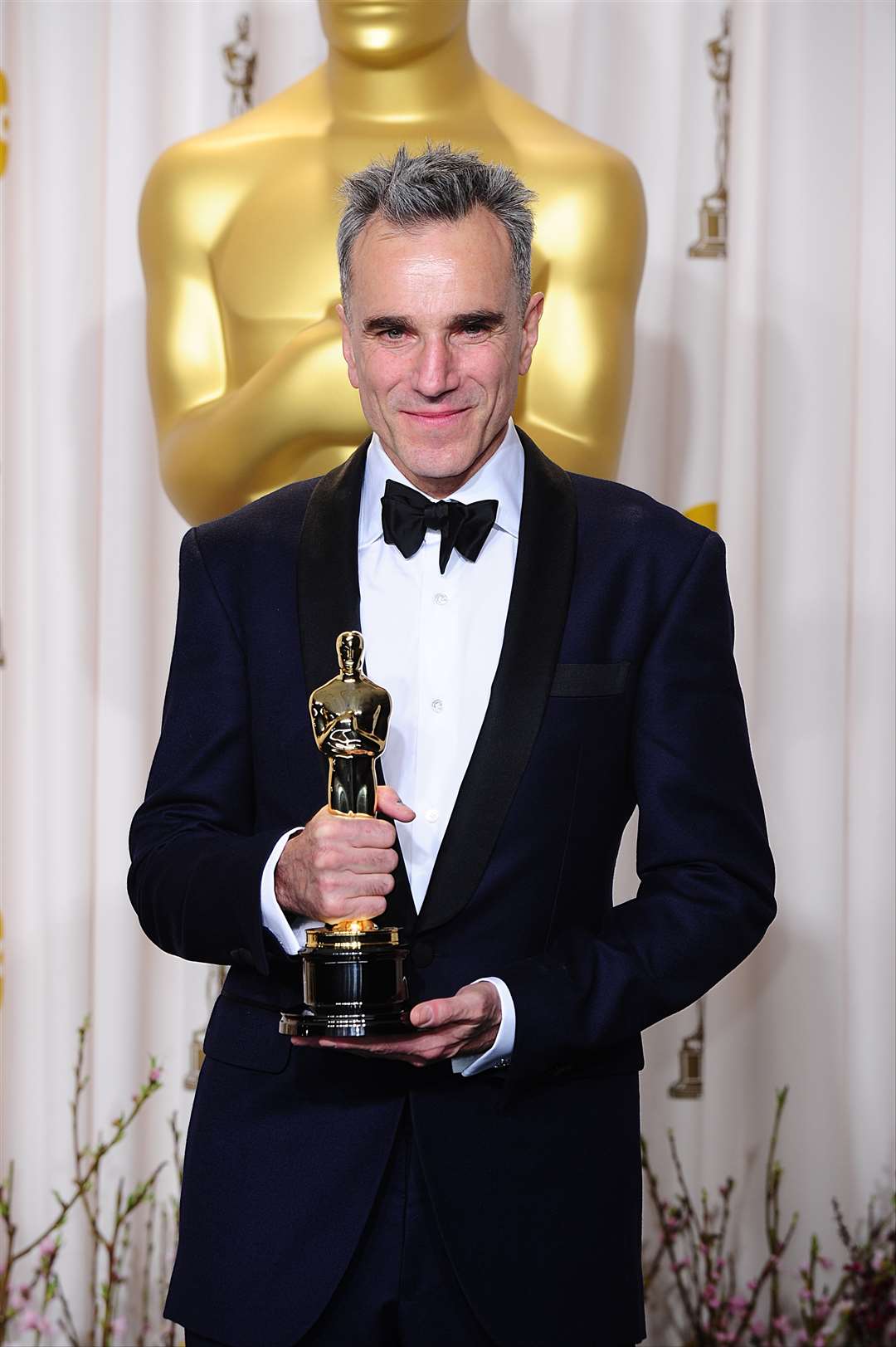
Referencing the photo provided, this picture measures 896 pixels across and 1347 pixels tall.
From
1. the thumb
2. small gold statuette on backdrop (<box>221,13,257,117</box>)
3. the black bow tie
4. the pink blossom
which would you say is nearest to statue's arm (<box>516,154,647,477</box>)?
the black bow tie

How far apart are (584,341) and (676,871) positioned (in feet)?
3.30

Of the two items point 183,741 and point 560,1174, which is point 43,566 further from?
point 560,1174

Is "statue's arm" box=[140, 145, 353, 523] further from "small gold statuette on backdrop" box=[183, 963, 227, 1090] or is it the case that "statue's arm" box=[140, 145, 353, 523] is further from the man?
"small gold statuette on backdrop" box=[183, 963, 227, 1090]

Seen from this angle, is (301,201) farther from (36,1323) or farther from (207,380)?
(36,1323)

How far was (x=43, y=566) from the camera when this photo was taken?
2881 millimetres

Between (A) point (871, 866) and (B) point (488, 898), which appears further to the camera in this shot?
(A) point (871, 866)

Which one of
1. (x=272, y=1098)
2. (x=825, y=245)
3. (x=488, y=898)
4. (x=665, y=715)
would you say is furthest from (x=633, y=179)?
(x=272, y=1098)

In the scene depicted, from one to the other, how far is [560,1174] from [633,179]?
148cm

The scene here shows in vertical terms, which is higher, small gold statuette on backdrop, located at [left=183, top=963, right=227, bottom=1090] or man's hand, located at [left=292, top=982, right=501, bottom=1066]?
man's hand, located at [left=292, top=982, right=501, bottom=1066]

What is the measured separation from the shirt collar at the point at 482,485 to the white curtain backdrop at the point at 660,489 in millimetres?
1250

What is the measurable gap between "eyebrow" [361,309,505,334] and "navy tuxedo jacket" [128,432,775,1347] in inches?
6.6

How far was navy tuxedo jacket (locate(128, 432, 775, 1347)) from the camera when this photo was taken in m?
1.42

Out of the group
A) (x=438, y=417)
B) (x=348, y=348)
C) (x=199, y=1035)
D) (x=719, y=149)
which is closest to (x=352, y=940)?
(x=438, y=417)

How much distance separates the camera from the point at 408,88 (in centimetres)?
234
